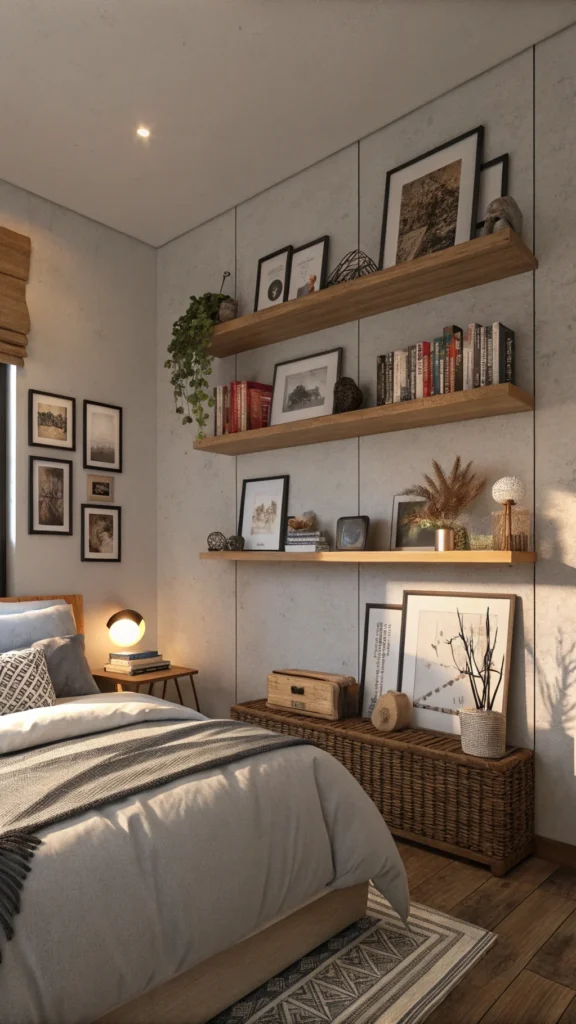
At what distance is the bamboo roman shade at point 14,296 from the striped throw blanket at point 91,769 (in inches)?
87.3

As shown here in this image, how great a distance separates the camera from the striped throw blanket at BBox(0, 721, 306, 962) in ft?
4.78

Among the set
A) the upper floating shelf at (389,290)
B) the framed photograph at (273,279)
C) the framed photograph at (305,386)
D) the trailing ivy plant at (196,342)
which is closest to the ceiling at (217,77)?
the framed photograph at (273,279)

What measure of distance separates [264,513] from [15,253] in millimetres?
1874

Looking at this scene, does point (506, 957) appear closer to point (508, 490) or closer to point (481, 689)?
point (481, 689)

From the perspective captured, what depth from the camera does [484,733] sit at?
255 cm

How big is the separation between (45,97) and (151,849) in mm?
3008

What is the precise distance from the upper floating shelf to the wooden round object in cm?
171

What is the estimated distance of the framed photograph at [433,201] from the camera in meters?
2.92

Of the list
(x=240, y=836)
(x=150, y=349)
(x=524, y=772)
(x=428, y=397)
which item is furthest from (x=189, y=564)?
(x=240, y=836)

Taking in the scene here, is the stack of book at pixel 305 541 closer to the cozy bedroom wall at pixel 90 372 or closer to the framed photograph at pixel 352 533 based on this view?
the framed photograph at pixel 352 533

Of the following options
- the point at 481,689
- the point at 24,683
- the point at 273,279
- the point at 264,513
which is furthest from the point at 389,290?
the point at 24,683

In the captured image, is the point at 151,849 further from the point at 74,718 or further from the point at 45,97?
the point at 45,97

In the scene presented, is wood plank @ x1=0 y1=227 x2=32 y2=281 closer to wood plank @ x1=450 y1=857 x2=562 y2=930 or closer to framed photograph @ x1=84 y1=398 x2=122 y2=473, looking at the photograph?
framed photograph @ x1=84 y1=398 x2=122 y2=473

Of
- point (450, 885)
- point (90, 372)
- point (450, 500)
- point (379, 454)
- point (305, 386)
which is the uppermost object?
point (90, 372)
